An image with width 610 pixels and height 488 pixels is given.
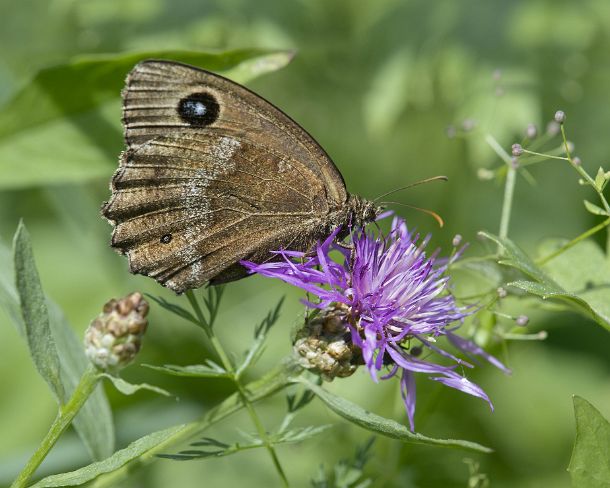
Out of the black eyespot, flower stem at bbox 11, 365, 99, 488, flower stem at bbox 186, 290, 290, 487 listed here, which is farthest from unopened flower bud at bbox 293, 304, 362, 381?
the black eyespot

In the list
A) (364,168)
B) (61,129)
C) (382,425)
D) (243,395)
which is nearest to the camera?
(382,425)

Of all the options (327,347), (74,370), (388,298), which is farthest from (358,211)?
(74,370)

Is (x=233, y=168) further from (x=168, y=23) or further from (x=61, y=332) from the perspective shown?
(x=168, y=23)

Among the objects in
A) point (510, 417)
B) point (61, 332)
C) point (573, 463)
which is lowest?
point (510, 417)

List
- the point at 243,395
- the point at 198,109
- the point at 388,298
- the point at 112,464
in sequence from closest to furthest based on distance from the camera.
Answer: the point at 112,464, the point at 243,395, the point at 388,298, the point at 198,109

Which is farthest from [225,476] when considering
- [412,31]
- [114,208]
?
[412,31]

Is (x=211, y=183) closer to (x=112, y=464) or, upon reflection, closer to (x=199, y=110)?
(x=199, y=110)
